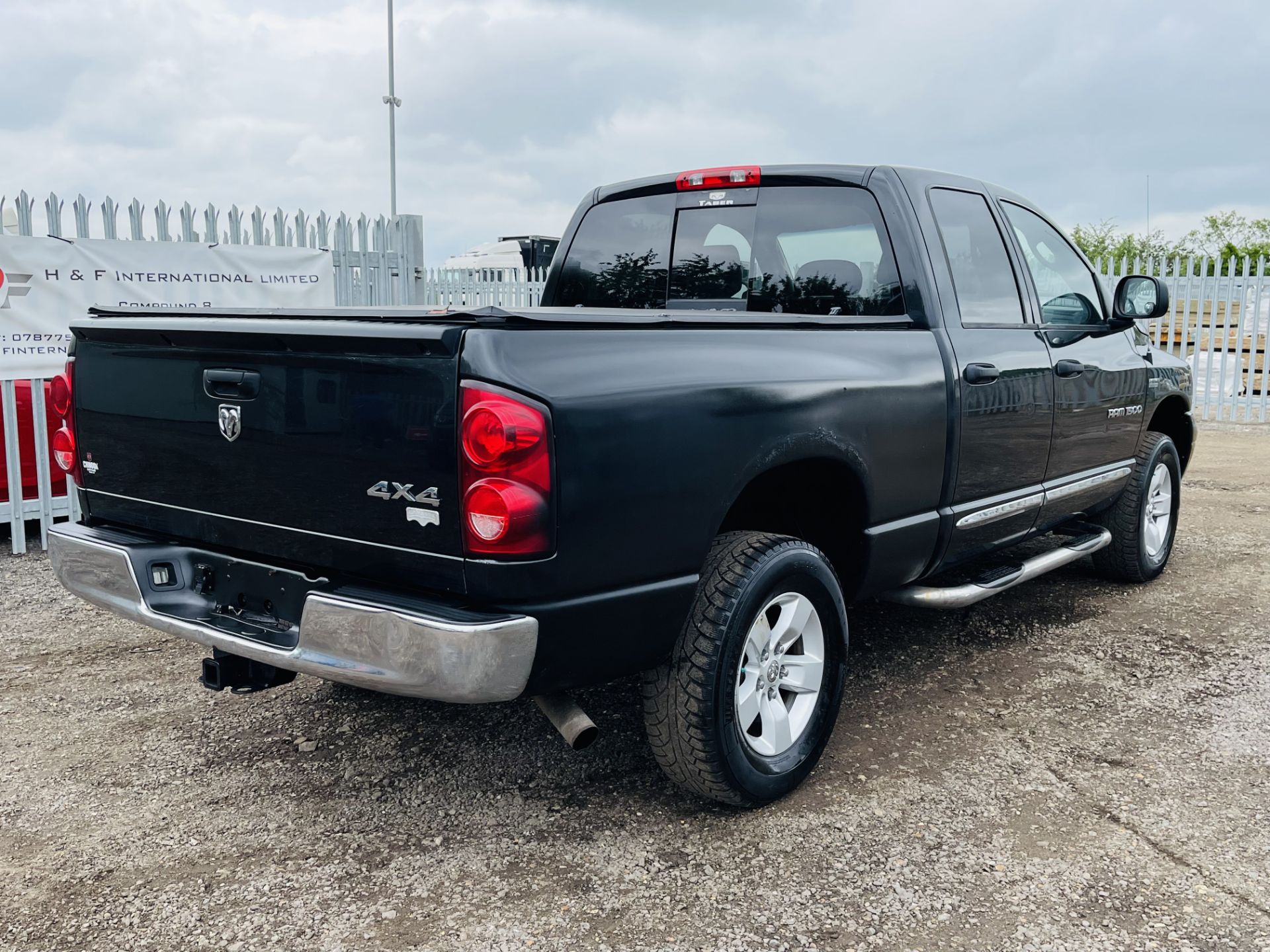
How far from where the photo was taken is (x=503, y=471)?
2406 millimetres

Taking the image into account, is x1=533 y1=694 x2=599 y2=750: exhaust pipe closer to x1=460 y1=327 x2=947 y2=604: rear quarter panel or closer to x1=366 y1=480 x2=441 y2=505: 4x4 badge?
x1=460 y1=327 x2=947 y2=604: rear quarter panel

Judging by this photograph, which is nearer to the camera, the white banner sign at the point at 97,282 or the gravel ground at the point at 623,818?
the gravel ground at the point at 623,818

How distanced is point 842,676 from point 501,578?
137cm

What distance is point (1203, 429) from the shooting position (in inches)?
532

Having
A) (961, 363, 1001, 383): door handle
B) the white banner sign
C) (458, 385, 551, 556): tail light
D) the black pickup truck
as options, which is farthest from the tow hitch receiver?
the white banner sign

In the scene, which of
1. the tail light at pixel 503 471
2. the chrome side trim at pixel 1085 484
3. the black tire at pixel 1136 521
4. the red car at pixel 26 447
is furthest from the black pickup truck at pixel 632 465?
the red car at pixel 26 447

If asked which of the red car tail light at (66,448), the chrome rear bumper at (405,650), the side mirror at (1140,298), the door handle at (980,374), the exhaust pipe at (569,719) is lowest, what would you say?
the exhaust pipe at (569,719)

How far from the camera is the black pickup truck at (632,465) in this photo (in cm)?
247

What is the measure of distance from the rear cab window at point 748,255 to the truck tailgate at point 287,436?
1.77 m

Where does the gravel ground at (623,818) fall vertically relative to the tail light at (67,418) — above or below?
below

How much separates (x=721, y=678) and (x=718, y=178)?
2163 millimetres

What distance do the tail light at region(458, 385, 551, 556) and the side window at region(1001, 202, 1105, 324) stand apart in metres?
2.94

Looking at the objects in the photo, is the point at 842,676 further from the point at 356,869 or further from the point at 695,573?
the point at 356,869

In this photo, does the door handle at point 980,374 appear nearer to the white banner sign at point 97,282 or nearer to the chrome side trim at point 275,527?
the chrome side trim at point 275,527
